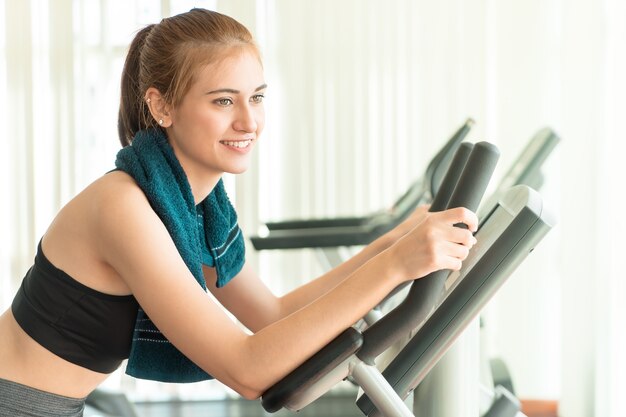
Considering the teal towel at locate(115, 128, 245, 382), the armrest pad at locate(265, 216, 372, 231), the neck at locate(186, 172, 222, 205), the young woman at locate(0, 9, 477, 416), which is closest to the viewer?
the young woman at locate(0, 9, 477, 416)

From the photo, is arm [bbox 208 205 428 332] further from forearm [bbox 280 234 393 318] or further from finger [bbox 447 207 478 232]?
finger [bbox 447 207 478 232]

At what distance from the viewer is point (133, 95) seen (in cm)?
160

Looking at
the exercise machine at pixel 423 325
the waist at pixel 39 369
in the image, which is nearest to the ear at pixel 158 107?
the waist at pixel 39 369

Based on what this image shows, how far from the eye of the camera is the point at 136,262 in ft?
4.31

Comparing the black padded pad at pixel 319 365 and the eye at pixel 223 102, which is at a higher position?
the eye at pixel 223 102

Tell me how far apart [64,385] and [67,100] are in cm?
272

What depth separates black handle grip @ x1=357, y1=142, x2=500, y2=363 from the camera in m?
1.07

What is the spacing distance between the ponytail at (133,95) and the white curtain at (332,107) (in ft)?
7.65

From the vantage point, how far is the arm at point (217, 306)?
1.17 metres

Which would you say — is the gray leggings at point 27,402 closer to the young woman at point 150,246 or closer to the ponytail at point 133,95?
the young woman at point 150,246

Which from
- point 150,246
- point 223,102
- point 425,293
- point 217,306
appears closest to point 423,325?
point 425,293

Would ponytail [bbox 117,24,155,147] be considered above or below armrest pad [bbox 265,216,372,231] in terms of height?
above

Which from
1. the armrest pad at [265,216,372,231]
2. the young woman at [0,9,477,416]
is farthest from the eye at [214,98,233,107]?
the armrest pad at [265,216,372,231]

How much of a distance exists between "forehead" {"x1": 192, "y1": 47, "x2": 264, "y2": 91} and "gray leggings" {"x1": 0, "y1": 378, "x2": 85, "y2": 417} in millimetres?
557
